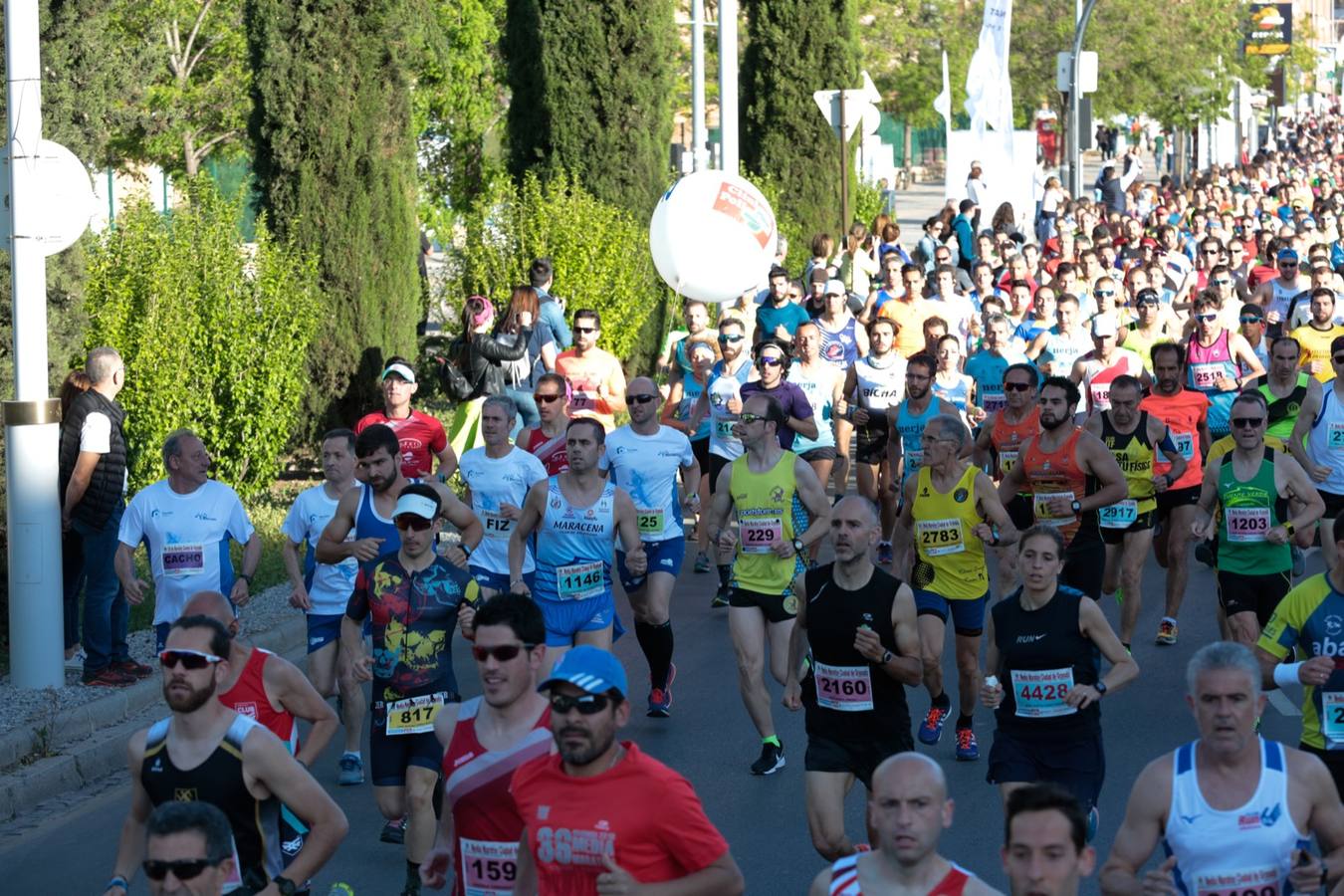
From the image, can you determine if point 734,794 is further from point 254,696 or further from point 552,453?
point 552,453

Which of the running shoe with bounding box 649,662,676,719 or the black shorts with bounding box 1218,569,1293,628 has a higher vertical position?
the black shorts with bounding box 1218,569,1293,628

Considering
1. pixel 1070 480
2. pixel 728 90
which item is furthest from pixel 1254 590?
pixel 728 90

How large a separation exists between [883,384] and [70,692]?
6.47m

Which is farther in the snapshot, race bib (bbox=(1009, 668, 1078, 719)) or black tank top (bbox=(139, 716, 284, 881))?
race bib (bbox=(1009, 668, 1078, 719))

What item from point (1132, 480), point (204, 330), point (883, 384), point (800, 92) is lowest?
point (1132, 480)

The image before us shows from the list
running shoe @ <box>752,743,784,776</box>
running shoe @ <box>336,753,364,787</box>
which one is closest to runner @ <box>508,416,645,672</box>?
running shoe @ <box>752,743,784,776</box>

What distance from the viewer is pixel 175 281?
15.9m

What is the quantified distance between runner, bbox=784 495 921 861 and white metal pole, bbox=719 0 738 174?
572 inches

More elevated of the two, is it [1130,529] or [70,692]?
[1130,529]

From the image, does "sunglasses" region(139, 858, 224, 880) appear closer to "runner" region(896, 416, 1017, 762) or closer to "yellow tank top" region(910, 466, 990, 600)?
"runner" region(896, 416, 1017, 762)

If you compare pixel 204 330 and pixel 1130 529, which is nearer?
pixel 1130 529

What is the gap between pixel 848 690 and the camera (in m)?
7.96

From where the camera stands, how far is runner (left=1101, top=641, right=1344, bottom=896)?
5691 mm

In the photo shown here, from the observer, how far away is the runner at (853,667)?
7840mm
